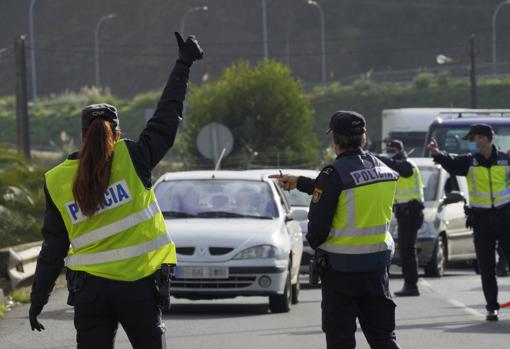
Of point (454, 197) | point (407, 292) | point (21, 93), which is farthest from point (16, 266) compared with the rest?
point (21, 93)

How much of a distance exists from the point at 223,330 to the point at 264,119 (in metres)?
29.2

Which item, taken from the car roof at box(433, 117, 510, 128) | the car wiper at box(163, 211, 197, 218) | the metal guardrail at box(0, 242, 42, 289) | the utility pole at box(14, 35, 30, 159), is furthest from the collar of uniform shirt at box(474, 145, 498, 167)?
the utility pole at box(14, 35, 30, 159)

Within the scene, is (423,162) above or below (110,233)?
below

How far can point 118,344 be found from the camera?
40.1 feet

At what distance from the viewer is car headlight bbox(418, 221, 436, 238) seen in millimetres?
21047

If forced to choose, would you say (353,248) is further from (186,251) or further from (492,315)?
(186,251)

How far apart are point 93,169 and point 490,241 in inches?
297

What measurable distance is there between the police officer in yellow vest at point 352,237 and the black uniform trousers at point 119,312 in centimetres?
154

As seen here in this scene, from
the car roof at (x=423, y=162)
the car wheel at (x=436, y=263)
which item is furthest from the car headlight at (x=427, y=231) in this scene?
the car roof at (x=423, y=162)

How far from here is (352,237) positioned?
8.12 metres

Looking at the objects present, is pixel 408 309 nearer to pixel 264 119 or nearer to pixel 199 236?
pixel 199 236

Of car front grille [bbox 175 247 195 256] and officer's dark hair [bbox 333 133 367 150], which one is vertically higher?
Answer: officer's dark hair [bbox 333 133 367 150]

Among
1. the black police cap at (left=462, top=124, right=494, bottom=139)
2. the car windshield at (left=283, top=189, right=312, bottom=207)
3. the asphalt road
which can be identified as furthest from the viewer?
the car windshield at (left=283, top=189, right=312, bottom=207)

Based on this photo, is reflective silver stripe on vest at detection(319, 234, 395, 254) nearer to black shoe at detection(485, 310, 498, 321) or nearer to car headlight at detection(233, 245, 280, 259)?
black shoe at detection(485, 310, 498, 321)
